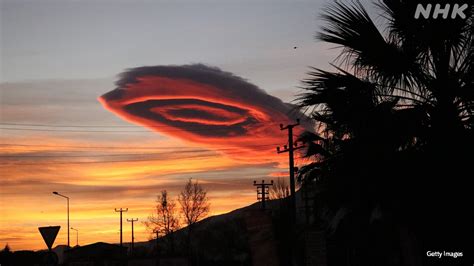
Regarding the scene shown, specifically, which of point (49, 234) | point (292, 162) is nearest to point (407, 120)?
point (49, 234)

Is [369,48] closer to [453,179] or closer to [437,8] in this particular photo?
[437,8]

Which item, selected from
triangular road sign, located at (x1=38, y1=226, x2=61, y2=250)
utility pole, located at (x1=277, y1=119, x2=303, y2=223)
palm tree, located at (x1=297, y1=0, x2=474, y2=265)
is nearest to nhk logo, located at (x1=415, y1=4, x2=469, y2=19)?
palm tree, located at (x1=297, y1=0, x2=474, y2=265)

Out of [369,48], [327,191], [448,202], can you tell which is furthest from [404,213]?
[369,48]

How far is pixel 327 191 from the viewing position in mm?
16594

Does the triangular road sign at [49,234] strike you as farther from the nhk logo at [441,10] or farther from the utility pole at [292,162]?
the utility pole at [292,162]

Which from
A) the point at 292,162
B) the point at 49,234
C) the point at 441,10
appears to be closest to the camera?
the point at 441,10

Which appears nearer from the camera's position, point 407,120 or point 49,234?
point 407,120

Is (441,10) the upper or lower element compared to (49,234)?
upper

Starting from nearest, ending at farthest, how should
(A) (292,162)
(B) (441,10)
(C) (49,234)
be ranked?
(B) (441,10) < (C) (49,234) < (A) (292,162)

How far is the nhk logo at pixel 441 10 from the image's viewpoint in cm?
1412

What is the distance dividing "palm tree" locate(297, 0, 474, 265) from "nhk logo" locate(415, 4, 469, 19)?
12 centimetres

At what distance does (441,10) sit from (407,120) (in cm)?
222

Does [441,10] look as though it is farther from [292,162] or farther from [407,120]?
[292,162]

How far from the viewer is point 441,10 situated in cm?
1416
